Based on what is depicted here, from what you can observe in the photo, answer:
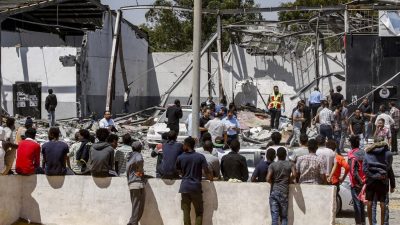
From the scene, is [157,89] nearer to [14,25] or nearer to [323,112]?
[14,25]

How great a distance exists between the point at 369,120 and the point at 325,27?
9.60 m

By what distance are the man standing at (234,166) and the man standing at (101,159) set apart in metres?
1.90

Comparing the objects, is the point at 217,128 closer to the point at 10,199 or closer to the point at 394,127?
the point at 10,199

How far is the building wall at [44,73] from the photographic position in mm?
35000

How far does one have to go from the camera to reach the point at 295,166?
536 inches

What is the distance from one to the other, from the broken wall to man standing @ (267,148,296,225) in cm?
2307

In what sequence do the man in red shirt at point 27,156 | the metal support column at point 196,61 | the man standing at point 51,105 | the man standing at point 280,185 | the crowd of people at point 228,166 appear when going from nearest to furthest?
the man standing at point 280,185 < the crowd of people at point 228,166 < the man in red shirt at point 27,156 < the metal support column at point 196,61 < the man standing at point 51,105

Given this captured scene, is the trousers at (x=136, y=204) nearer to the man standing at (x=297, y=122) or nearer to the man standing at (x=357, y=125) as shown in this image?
the man standing at (x=297, y=122)

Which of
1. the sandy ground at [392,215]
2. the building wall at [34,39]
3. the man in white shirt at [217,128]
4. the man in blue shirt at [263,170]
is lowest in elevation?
the sandy ground at [392,215]

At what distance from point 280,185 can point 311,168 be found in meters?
0.62

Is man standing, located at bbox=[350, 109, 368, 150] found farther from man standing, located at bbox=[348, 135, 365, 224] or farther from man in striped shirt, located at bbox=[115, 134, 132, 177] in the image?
man standing, located at bbox=[348, 135, 365, 224]

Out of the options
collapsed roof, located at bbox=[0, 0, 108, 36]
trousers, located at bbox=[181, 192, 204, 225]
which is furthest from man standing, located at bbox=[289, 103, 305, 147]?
collapsed roof, located at bbox=[0, 0, 108, 36]

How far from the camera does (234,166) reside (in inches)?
560

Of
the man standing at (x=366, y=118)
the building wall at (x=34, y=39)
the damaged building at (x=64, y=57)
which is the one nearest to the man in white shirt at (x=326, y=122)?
the man standing at (x=366, y=118)
